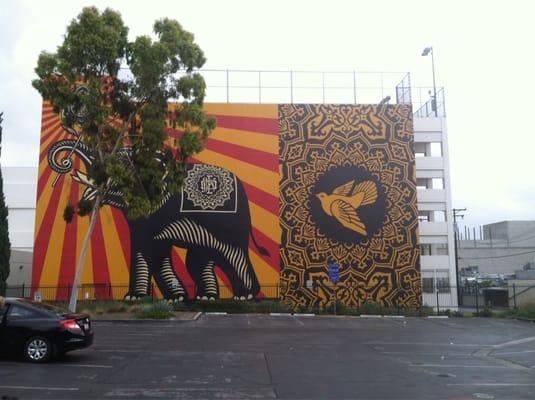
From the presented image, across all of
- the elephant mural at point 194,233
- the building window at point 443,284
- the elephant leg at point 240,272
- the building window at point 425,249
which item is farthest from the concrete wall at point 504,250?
the elephant mural at point 194,233

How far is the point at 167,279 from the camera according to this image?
3044cm

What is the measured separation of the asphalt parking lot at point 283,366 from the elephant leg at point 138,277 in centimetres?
917

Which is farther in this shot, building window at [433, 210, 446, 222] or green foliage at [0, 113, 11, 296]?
building window at [433, 210, 446, 222]

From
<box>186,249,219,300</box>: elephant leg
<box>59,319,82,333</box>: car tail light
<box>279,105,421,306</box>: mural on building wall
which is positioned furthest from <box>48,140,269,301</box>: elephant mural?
<box>59,319,82,333</box>: car tail light

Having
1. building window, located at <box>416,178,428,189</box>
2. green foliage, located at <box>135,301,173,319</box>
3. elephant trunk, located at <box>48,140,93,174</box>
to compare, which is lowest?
green foliage, located at <box>135,301,173,319</box>

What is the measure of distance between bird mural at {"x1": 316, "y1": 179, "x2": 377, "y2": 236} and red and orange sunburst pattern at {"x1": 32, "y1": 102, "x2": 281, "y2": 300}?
321 centimetres

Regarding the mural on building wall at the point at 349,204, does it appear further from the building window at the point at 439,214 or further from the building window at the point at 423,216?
the building window at the point at 439,214

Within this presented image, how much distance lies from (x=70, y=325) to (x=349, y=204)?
22600mm

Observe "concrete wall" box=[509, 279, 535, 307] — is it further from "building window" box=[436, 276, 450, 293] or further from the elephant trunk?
the elephant trunk

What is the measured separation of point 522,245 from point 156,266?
6933cm

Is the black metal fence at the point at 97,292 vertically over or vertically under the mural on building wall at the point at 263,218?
under

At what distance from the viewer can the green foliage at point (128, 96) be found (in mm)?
23312

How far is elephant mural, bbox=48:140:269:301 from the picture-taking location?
30438 mm

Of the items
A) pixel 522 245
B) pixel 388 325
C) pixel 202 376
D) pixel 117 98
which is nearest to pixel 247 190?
pixel 117 98
